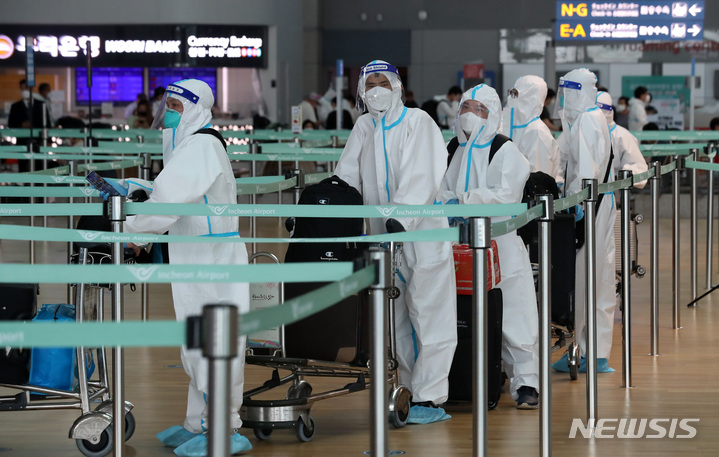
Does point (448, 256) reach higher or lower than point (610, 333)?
higher

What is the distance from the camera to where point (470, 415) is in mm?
5422

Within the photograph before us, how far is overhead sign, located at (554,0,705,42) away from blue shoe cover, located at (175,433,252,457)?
42.1 feet

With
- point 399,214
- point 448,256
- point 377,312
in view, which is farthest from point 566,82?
point 377,312

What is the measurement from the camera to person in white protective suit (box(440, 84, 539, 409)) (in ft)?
18.2


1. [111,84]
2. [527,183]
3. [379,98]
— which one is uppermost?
[111,84]

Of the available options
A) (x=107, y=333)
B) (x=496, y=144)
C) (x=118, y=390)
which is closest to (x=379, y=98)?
(x=496, y=144)

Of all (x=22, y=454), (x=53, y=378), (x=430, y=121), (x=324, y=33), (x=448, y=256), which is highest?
(x=324, y=33)

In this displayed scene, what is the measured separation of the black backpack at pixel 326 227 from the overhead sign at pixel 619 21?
39.6 feet

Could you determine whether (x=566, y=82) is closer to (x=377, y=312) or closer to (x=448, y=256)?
(x=448, y=256)

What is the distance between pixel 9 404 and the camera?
4672mm

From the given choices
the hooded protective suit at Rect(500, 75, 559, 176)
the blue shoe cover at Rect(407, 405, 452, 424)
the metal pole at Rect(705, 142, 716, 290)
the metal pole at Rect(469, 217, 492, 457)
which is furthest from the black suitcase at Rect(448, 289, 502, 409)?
the metal pole at Rect(705, 142, 716, 290)

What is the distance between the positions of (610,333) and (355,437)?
2061mm

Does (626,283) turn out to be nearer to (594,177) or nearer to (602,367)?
(602,367)

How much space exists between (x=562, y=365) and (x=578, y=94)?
1.61m
